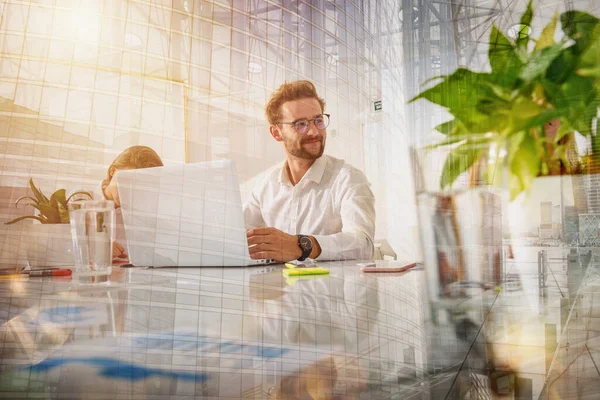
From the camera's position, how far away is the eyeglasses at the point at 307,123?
1855mm

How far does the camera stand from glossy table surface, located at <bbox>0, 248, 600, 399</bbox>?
31 centimetres

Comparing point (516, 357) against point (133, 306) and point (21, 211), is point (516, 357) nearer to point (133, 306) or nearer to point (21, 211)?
point (133, 306)

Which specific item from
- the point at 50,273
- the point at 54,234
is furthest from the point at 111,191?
the point at 50,273

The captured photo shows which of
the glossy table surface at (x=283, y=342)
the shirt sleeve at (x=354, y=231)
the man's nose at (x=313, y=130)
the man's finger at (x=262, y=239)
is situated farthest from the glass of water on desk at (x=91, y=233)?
the man's nose at (x=313, y=130)

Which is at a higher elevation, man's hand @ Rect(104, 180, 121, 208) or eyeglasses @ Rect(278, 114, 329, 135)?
eyeglasses @ Rect(278, 114, 329, 135)

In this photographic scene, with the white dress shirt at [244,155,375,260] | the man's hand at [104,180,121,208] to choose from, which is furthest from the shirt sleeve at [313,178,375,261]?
the man's hand at [104,180,121,208]

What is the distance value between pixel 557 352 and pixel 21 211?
84.7 inches

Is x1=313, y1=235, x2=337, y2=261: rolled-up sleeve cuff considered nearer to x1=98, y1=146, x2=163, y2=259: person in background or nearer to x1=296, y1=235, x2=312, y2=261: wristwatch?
x1=296, y1=235, x2=312, y2=261: wristwatch

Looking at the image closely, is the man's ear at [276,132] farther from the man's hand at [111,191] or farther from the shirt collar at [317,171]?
the man's hand at [111,191]

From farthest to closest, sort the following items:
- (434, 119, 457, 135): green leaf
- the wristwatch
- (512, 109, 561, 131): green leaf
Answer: the wristwatch < (434, 119, 457, 135): green leaf < (512, 109, 561, 131): green leaf

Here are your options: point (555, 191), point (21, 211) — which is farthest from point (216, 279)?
point (21, 211)

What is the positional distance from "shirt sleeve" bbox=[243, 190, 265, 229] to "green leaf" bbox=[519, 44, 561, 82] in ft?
4.52

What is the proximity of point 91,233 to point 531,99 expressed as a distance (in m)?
0.85

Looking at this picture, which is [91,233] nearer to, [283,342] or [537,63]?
[283,342]
